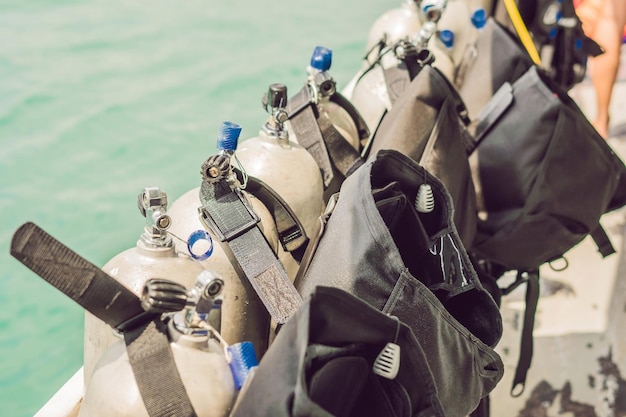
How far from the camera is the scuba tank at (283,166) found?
1385mm

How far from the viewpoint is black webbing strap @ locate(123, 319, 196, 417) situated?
0.86 metres

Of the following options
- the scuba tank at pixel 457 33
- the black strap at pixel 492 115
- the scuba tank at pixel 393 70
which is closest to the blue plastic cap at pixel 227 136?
the scuba tank at pixel 393 70

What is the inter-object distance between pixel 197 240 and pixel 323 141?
20.9 inches

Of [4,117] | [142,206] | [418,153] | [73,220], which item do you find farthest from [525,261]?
[4,117]

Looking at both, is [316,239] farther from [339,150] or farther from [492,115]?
[492,115]

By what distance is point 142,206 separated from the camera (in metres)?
1.09

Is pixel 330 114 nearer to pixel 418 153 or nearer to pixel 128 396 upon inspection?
pixel 418 153

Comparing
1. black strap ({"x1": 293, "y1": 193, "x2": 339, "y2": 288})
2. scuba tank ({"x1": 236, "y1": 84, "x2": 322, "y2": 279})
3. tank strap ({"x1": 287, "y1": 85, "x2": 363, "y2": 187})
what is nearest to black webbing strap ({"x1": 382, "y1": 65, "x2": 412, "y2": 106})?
tank strap ({"x1": 287, "y1": 85, "x2": 363, "y2": 187})

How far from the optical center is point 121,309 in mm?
920

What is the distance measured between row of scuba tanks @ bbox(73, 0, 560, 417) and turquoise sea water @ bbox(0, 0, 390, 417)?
63.6 inches

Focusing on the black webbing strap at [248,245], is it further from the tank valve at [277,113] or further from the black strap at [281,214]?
the tank valve at [277,113]

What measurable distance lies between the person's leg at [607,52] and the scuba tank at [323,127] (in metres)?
1.93

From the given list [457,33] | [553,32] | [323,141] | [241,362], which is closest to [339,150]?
[323,141]

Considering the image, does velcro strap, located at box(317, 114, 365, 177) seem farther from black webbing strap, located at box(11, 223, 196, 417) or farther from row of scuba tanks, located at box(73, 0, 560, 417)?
black webbing strap, located at box(11, 223, 196, 417)
